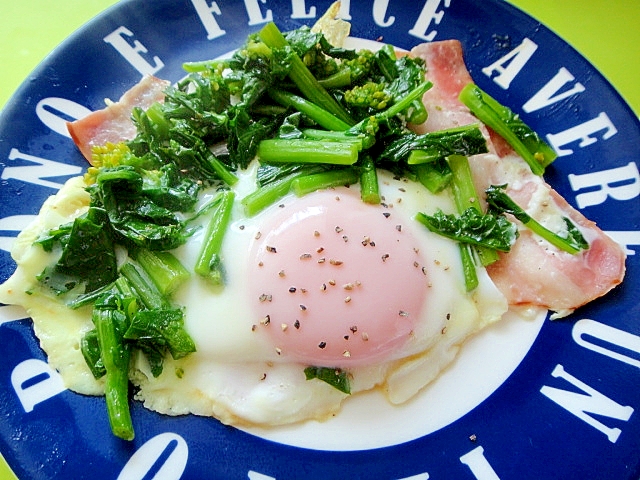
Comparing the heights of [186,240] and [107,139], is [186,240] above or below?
below

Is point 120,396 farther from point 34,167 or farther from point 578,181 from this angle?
point 578,181

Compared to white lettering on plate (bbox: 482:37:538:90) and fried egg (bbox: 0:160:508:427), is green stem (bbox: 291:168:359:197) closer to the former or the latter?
fried egg (bbox: 0:160:508:427)

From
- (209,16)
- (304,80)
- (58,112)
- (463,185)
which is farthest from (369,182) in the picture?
(58,112)

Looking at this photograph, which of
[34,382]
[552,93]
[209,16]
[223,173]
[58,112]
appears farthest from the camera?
[209,16]

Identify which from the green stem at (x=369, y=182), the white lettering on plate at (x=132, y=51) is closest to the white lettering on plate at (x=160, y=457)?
the green stem at (x=369, y=182)

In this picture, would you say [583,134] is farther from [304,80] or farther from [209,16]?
[209,16]

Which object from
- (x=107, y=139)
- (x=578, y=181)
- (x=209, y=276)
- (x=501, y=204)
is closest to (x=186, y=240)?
(x=209, y=276)
